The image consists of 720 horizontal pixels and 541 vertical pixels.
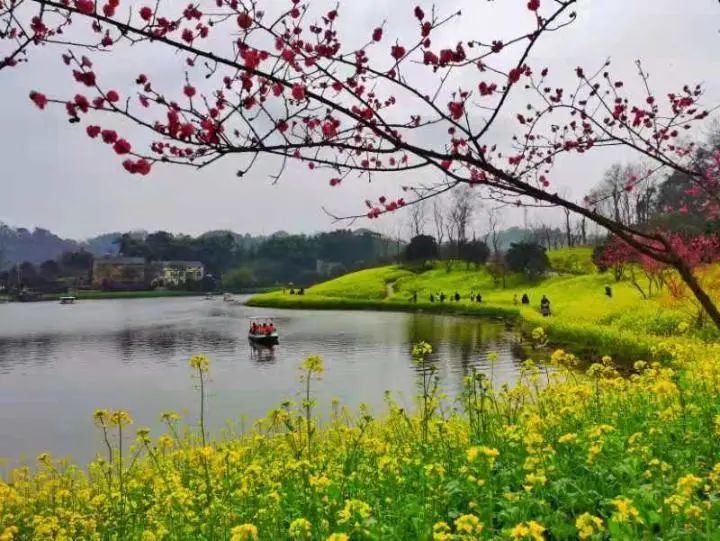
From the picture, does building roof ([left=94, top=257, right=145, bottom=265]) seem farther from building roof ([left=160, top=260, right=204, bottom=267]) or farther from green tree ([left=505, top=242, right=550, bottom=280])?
green tree ([left=505, top=242, right=550, bottom=280])

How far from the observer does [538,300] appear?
3925 centimetres

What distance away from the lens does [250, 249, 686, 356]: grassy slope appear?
2047 cm

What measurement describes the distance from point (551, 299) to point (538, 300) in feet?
4.53

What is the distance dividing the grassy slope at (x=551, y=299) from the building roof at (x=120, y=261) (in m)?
54.8

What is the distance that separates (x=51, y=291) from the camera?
10406 centimetres

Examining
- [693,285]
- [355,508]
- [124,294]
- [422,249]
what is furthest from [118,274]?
[693,285]

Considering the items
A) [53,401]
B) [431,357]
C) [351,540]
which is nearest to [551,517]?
[351,540]

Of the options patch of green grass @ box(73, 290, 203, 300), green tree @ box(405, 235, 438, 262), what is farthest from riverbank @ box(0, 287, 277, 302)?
green tree @ box(405, 235, 438, 262)

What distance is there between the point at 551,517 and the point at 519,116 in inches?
114

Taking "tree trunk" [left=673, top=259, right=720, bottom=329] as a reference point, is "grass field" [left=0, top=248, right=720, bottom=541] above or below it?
below

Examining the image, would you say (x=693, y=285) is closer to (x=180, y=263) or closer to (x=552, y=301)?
(x=552, y=301)

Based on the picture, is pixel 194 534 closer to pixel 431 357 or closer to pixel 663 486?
pixel 663 486

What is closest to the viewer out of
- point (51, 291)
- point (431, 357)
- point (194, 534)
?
point (194, 534)

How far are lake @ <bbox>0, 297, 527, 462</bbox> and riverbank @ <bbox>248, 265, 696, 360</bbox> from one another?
91.5 inches
